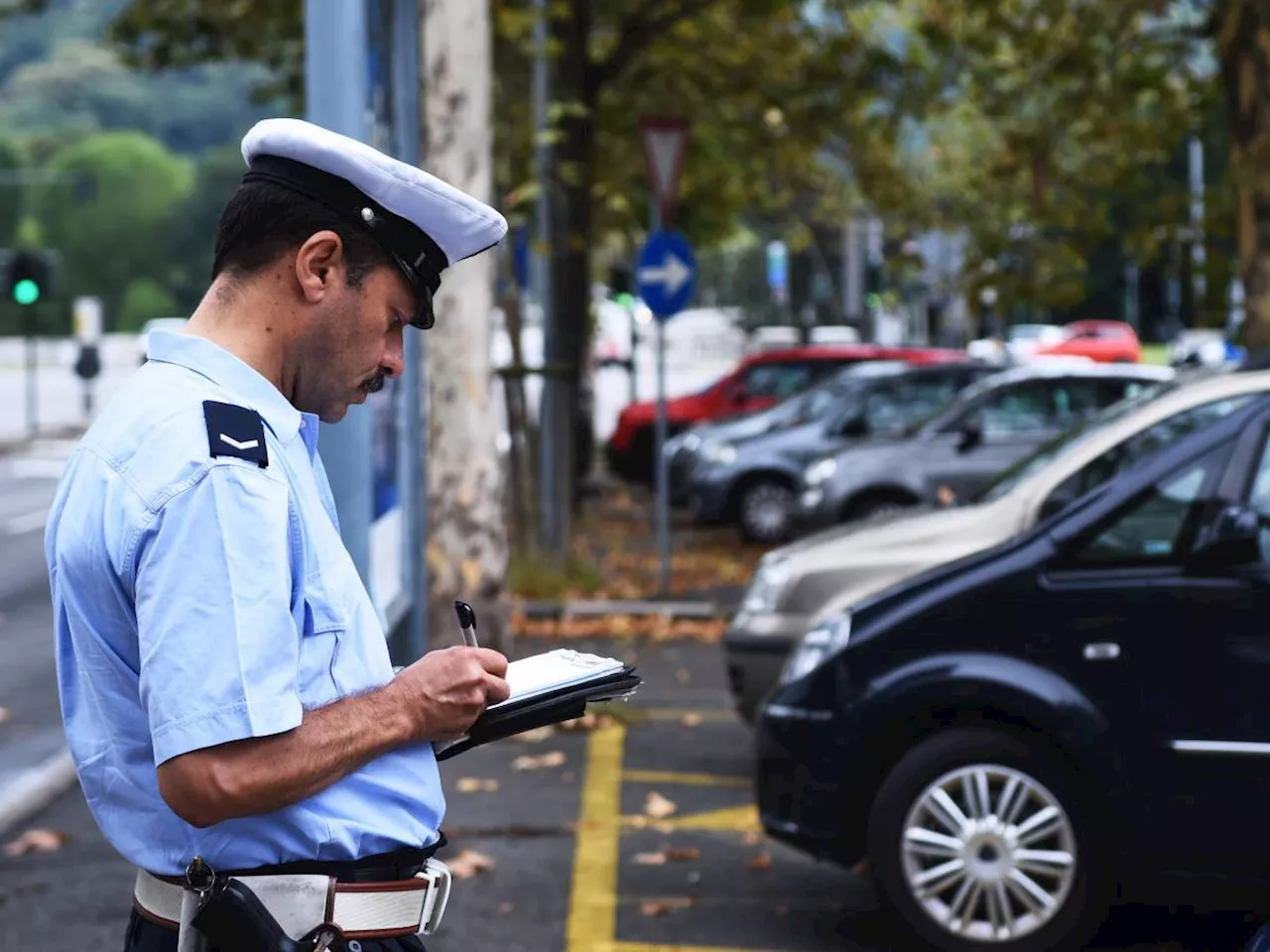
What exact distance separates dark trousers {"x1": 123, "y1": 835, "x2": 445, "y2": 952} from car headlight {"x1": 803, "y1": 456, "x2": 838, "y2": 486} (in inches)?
539

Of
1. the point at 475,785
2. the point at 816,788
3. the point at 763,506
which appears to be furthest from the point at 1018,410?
the point at 816,788

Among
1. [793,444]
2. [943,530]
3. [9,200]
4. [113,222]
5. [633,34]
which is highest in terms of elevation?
[9,200]

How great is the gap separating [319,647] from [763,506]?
58.4 ft

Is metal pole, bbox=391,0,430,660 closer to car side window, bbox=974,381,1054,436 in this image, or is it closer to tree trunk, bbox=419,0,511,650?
tree trunk, bbox=419,0,511,650

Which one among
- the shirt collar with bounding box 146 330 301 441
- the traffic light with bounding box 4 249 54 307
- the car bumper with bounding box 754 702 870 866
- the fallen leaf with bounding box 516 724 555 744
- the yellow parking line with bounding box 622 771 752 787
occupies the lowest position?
the fallen leaf with bounding box 516 724 555 744

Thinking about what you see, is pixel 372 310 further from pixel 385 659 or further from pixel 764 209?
pixel 764 209

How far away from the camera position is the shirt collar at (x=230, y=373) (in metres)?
2.34

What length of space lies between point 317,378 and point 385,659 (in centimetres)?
34

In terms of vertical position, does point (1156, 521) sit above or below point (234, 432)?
below

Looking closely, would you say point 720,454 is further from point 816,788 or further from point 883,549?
point 816,788

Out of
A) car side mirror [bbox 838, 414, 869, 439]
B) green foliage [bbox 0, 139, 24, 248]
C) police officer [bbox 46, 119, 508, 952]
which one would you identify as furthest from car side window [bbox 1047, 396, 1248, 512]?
green foliage [bbox 0, 139, 24, 248]

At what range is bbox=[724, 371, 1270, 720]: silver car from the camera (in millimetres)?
6492

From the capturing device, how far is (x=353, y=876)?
240cm

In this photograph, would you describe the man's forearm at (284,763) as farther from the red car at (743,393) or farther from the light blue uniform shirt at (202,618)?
the red car at (743,393)
